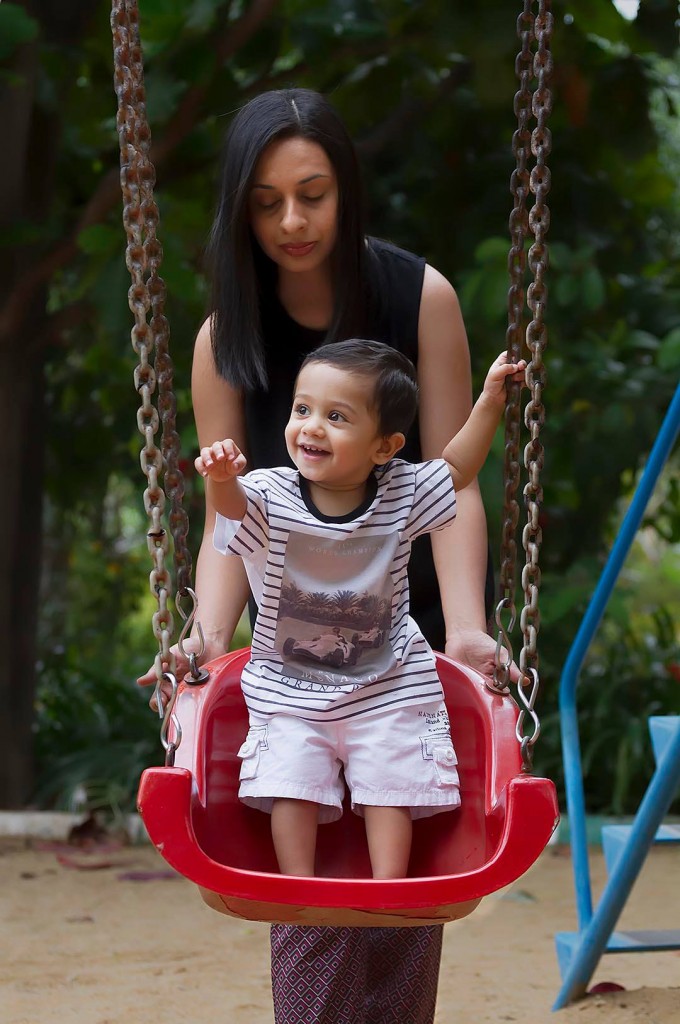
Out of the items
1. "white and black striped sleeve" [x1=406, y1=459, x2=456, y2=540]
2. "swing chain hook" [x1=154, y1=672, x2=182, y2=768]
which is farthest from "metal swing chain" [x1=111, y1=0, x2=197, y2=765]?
"white and black striped sleeve" [x1=406, y1=459, x2=456, y2=540]

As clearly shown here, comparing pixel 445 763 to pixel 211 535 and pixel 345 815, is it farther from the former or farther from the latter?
pixel 211 535

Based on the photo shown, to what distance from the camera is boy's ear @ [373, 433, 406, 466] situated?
170cm

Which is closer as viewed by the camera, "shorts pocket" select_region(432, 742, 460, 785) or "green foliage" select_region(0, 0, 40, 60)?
"shorts pocket" select_region(432, 742, 460, 785)

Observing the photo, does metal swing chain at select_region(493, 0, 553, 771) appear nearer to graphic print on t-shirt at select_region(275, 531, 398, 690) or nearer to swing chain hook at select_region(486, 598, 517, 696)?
swing chain hook at select_region(486, 598, 517, 696)

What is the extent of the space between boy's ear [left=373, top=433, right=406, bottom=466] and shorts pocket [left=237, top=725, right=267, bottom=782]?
0.40 m

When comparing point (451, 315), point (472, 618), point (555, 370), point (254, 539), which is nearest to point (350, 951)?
point (472, 618)

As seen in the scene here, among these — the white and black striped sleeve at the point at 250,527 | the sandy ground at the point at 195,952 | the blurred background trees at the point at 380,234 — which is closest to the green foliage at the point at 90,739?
the blurred background trees at the point at 380,234

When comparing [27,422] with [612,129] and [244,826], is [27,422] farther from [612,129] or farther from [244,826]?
[244,826]

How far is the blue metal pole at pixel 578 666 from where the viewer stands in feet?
9.13

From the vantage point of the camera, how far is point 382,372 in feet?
5.46

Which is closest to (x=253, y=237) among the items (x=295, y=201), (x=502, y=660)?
(x=295, y=201)

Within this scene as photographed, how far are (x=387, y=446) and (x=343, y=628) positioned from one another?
0.26 m

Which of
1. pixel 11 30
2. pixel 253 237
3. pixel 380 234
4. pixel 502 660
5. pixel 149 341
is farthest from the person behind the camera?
pixel 380 234

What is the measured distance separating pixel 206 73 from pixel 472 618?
256 centimetres
